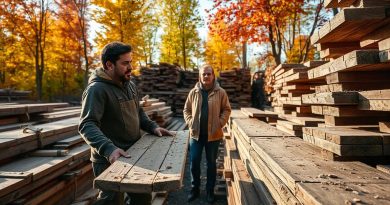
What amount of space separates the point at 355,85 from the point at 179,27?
19.9 meters

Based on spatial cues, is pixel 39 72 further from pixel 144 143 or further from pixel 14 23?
pixel 144 143

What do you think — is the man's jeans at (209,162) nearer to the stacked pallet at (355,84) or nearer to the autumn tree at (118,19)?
the stacked pallet at (355,84)

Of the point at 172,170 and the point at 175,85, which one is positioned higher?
the point at 175,85

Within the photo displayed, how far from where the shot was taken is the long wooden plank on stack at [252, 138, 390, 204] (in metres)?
1.57

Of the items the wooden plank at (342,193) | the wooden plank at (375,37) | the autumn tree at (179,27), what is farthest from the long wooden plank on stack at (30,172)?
the autumn tree at (179,27)

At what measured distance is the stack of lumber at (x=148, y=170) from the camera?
1.75 meters

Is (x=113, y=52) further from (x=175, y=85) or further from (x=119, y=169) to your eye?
(x=175, y=85)

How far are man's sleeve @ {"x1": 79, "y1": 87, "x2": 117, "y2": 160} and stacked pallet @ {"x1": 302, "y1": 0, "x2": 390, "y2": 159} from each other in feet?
6.22

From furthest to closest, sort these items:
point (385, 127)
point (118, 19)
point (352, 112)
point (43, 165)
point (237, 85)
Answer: point (118, 19) → point (237, 85) → point (43, 165) → point (352, 112) → point (385, 127)

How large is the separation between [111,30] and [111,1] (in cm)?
176

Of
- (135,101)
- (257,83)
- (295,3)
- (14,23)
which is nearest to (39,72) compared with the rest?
(14,23)

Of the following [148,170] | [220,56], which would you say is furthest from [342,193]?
[220,56]

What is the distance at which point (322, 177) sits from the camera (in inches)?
76.2

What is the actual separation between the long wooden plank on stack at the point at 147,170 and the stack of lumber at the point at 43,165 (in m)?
1.18
